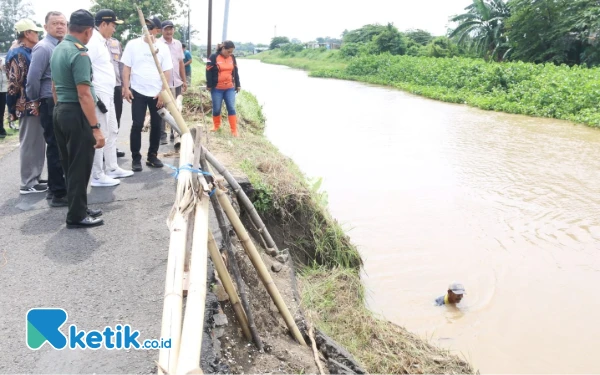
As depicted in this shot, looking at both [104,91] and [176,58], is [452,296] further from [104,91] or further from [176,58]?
[176,58]

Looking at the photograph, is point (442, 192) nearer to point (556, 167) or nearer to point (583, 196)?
point (583, 196)

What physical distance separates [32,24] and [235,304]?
14.4 ft

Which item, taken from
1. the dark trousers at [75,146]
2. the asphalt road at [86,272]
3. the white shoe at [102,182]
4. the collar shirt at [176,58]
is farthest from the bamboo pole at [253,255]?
the collar shirt at [176,58]

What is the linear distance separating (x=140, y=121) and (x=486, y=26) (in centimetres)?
2962

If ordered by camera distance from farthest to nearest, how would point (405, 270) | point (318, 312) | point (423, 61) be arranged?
point (423, 61), point (405, 270), point (318, 312)

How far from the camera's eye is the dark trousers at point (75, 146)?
4039 millimetres

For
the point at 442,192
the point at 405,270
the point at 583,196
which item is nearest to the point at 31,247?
the point at 405,270

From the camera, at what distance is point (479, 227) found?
288 inches

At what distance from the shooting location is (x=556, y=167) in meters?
10.6

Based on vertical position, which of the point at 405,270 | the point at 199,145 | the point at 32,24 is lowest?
the point at 405,270

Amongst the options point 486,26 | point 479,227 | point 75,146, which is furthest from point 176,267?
point 486,26

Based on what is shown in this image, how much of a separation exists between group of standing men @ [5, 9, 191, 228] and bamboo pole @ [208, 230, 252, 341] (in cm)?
187

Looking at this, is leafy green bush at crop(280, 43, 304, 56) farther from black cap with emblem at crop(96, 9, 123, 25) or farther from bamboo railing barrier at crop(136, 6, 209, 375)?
bamboo railing barrier at crop(136, 6, 209, 375)

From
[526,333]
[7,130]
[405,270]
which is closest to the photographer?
[526,333]
